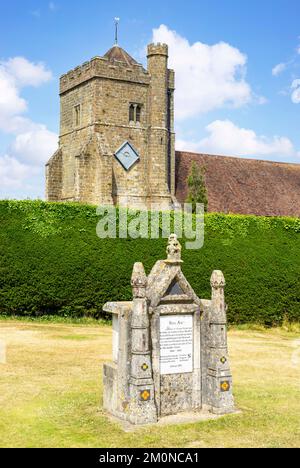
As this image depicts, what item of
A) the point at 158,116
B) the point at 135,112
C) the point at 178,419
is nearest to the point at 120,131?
the point at 135,112

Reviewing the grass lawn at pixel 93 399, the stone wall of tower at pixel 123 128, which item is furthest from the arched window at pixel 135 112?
the grass lawn at pixel 93 399

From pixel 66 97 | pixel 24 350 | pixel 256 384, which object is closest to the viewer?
pixel 256 384

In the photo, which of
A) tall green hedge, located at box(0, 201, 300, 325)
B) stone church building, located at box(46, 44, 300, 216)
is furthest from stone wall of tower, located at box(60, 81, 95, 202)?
→ tall green hedge, located at box(0, 201, 300, 325)

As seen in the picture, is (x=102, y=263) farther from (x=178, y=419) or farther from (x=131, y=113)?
(x=131, y=113)

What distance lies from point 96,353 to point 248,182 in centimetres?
2583

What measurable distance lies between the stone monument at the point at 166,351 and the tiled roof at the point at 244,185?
2506 centimetres

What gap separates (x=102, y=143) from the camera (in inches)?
1232

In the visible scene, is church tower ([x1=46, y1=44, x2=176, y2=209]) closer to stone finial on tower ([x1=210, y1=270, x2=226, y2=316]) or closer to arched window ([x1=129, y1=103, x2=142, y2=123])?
arched window ([x1=129, y1=103, x2=142, y2=123])

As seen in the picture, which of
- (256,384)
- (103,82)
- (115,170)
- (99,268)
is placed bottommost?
(256,384)

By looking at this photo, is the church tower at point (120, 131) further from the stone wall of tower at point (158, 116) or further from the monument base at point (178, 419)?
the monument base at point (178, 419)

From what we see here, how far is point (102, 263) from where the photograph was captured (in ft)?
66.0

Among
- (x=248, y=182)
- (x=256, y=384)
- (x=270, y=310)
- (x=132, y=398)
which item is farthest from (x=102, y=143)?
(x=132, y=398)

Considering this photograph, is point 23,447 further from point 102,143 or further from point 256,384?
point 102,143
